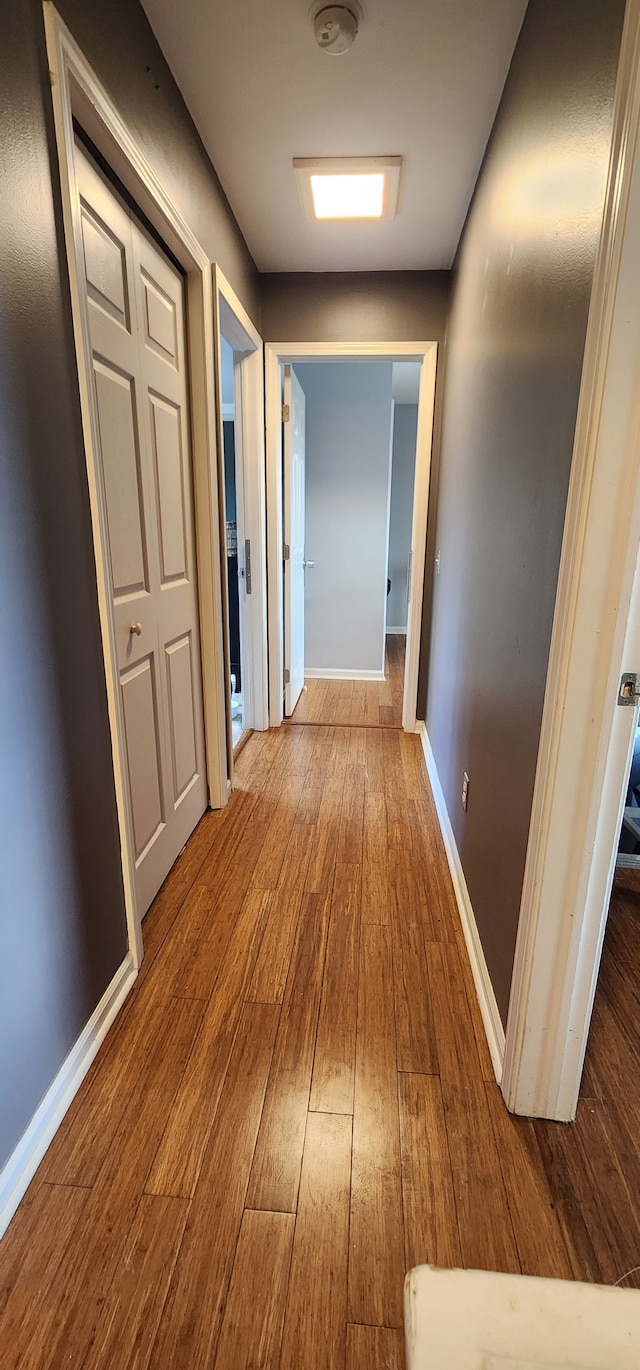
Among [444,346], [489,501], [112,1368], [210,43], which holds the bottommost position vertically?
[112,1368]

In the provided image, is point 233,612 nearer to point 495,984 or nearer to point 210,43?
point 210,43

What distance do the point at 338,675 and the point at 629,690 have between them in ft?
12.0

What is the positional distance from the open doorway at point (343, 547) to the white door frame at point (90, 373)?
1.29 meters

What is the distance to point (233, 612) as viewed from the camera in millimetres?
4230

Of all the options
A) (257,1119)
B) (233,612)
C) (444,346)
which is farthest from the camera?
(233,612)

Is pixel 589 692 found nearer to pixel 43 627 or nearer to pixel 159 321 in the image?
pixel 43 627

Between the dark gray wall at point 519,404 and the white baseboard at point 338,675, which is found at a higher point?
the dark gray wall at point 519,404

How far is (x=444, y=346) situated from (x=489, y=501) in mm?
1645

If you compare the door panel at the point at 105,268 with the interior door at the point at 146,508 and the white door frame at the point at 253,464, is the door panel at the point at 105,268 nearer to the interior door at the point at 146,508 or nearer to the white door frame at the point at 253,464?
the interior door at the point at 146,508

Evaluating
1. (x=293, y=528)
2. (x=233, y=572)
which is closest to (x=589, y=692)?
(x=293, y=528)

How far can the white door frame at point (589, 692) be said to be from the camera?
31.0 inches

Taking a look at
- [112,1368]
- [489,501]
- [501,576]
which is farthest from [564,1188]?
[489,501]

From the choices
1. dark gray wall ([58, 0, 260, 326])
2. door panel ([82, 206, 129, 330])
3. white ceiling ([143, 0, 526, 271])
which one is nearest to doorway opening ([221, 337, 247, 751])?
dark gray wall ([58, 0, 260, 326])

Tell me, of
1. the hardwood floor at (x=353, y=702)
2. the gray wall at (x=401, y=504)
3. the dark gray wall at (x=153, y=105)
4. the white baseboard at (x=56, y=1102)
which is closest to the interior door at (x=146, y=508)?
the dark gray wall at (x=153, y=105)
